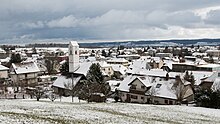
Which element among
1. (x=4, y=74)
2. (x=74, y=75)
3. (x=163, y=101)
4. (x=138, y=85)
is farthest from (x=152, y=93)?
(x=4, y=74)

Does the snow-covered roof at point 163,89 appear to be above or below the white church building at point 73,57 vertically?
below

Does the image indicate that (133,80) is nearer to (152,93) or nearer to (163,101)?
(152,93)

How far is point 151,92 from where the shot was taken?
59.6 m

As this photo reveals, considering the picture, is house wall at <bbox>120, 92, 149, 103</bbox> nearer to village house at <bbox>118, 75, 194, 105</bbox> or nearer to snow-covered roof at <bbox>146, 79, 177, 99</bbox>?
village house at <bbox>118, 75, 194, 105</bbox>

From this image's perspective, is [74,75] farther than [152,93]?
Yes

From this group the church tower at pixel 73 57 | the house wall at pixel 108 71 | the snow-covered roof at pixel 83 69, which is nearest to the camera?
the snow-covered roof at pixel 83 69

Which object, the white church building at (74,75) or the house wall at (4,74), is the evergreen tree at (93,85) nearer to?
the white church building at (74,75)

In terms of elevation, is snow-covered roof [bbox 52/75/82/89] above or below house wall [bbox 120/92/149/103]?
above

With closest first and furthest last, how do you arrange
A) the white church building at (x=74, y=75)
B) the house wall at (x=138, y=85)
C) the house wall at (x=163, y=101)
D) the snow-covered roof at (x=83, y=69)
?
the house wall at (x=163, y=101) < the house wall at (x=138, y=85) < the white church building at (x=74, y=75) < the snow-covered roof at (x=83, y=69)

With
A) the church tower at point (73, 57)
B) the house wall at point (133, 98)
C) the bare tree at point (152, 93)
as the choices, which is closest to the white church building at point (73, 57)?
the church tower at point (73, 57)

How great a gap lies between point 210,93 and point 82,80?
1382 inches

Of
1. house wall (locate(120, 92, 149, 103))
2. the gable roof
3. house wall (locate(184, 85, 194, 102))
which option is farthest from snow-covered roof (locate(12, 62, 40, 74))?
house wall (locate(184, 85, 194, 102))

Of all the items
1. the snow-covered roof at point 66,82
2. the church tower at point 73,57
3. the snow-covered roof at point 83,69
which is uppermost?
the church tower at point 73,57

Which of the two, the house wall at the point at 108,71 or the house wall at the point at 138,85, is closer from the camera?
the house wall at the point at 138,85
